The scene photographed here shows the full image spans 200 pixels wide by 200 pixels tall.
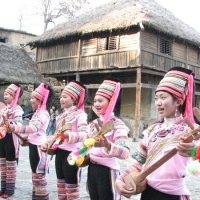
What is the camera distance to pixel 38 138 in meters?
4.39

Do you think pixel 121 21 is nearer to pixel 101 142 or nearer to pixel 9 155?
pixel 9 155

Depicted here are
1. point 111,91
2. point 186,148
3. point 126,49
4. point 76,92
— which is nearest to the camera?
point 186,148

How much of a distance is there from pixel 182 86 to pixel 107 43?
13.8m

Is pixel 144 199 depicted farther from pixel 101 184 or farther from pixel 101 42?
pixel 101 42

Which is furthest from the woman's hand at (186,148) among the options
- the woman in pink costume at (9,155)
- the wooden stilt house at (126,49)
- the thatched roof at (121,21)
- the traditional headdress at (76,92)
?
the thatched roof at (121,21)

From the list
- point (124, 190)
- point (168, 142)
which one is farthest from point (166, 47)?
point (124, 190)

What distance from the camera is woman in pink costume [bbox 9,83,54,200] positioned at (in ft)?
13.9

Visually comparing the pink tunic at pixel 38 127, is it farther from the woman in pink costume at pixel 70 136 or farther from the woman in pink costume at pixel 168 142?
the woman in pink costume at pixel 168 142

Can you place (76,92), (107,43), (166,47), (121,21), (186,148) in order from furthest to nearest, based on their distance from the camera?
1. (166,47)
2. (107,43)
3. (121,21)
4. (76,92)
5. (186,148)

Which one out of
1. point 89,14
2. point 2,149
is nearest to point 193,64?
point 89,14

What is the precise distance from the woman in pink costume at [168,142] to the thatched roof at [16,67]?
568 inches

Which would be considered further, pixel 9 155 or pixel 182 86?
pixel 9 155

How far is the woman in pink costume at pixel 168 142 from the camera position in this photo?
2.15 metres

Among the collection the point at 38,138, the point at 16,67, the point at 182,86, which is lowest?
the point at 38,138
